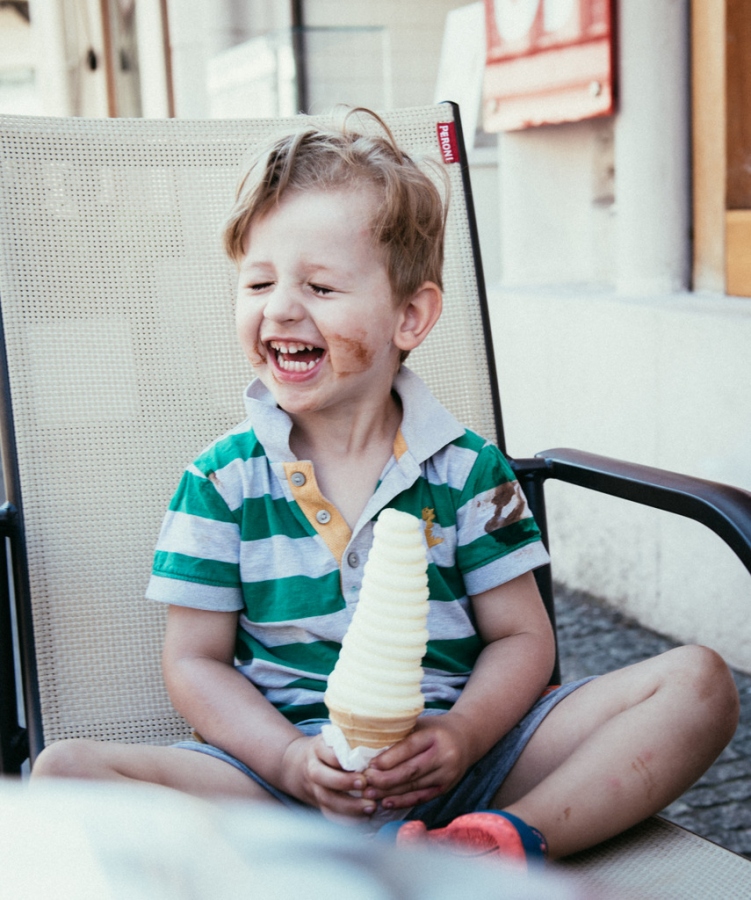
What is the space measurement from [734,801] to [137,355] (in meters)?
1.54

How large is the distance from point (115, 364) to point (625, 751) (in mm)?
997

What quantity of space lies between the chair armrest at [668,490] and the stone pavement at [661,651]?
0.93m

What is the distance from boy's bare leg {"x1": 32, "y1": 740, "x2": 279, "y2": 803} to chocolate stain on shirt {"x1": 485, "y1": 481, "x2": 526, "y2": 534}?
461 mm

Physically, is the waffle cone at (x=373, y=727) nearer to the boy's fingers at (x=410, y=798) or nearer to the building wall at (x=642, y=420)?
the boy's fingers at (x=410, y=798)

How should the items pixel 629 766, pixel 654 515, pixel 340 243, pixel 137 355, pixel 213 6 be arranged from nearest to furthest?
pixel 629 766 → pixel 340 243 → pixel 137 355 → pixel 654 515 → pixel 213 6

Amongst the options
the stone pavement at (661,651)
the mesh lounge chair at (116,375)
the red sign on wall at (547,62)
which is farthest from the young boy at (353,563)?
the red sign on wall at (547,62)

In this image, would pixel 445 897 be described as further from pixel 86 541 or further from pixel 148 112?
pixel 148 112

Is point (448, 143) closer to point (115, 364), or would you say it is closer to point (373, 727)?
point (115, 364)

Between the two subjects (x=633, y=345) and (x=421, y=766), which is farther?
(x=633, y=345)

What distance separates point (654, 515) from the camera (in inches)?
124

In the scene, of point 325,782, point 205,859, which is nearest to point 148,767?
point 325,782

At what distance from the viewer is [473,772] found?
1383mm

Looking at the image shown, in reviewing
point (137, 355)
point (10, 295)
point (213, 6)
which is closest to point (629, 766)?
point (137, 355)

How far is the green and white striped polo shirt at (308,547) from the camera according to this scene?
1.41 m
